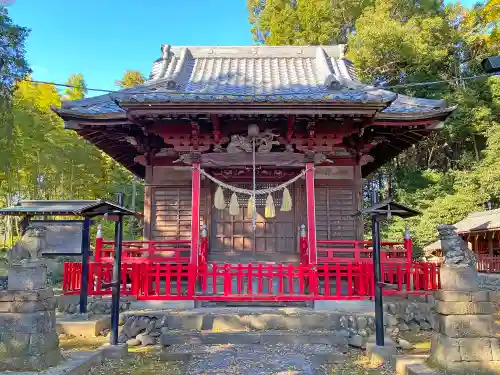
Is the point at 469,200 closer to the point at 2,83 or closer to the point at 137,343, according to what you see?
the point at 137,343

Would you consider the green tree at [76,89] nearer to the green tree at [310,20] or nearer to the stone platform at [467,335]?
the green tree at [310,20]

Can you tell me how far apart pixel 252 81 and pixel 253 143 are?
2.41 m

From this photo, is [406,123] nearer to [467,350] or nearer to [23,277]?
[467,350]

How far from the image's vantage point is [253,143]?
8133 millimetres

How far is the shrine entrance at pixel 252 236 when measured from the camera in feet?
30.5

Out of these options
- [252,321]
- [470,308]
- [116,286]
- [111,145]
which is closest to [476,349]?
[470,308]

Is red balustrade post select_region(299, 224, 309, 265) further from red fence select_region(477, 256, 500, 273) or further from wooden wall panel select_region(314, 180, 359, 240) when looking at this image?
red fence select_region(477, 256, 500, 273)

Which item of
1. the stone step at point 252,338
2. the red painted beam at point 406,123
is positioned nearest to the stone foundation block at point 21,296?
the stone step at point 252,338

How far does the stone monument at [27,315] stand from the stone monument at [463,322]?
4.28 meters

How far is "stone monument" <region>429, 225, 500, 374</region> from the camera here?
4.23 meters

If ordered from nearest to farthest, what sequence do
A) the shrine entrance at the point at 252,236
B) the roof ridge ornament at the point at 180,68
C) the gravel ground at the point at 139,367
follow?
the gravel ground at the point at 139,367 → the shrine entrance at the point at 252,236 → the roof ridge ornament at the point at 180,68

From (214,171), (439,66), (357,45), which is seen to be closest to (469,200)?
(439,66)

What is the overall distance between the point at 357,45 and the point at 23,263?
25283 millimetres

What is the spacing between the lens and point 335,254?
360 inches
